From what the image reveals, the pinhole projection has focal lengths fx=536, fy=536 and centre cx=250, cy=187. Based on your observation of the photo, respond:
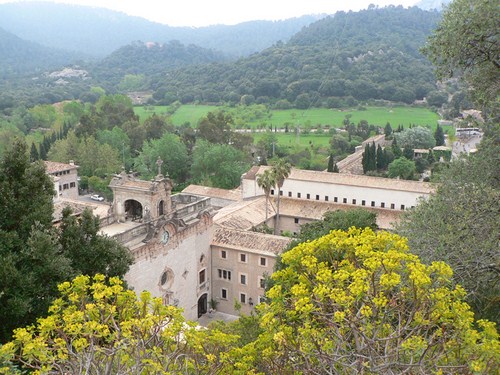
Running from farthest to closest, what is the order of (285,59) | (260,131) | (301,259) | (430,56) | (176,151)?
(285,59), (260,131), (176,151), (430,56), (301,259)

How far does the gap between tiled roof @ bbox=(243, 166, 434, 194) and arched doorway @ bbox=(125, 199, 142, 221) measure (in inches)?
738

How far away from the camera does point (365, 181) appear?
44844 millimetres

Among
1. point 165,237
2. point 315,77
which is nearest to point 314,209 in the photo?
point 165,237

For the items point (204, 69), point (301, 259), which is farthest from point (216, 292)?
point (204, 69)

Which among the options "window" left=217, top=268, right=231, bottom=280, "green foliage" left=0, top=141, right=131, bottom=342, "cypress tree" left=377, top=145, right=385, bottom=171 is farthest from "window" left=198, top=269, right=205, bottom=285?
"cypress tree" left=377, top=145, right=385, bottom=171

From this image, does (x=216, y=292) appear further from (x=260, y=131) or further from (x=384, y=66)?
(x=384, y=66)

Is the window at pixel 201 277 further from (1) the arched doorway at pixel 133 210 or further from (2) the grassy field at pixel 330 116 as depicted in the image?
(2) the grassy field at pixel 330 116

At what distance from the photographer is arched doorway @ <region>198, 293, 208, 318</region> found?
112 ft

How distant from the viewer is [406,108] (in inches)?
5153

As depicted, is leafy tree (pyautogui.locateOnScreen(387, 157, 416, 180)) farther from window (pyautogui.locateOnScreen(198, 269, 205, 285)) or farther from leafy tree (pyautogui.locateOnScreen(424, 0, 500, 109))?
leafy tree (pyautogui.locateOnScreen(424, 0, 500, 109))

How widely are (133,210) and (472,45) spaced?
2029 centimetres

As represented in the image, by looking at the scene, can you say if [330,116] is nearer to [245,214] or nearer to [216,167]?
[216,167]

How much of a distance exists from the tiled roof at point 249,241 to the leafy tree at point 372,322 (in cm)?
2136

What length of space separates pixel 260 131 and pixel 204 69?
74489mm
